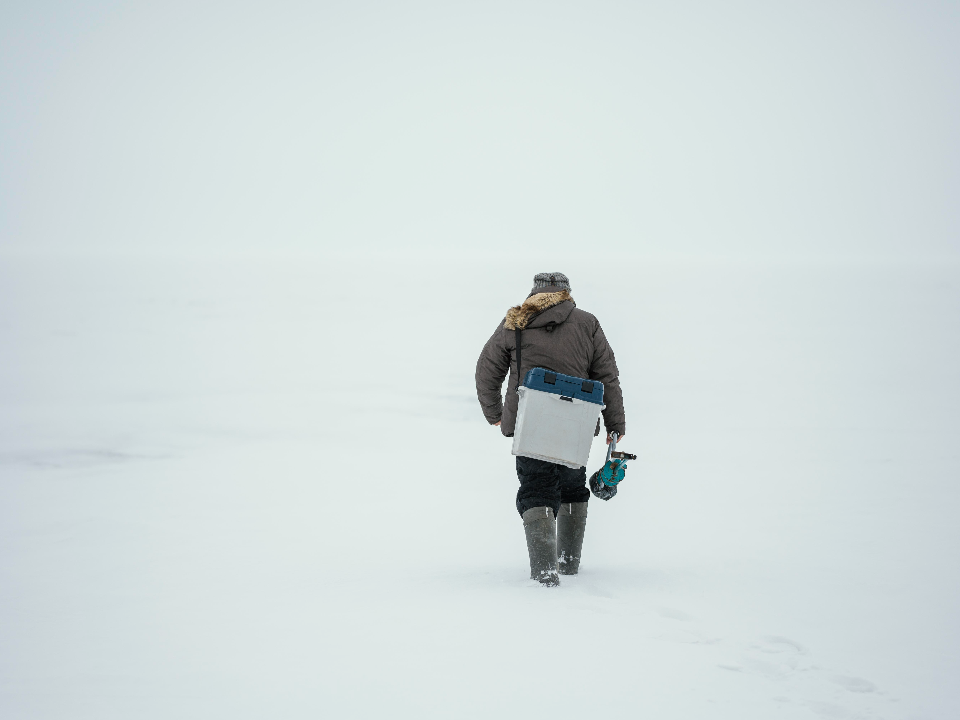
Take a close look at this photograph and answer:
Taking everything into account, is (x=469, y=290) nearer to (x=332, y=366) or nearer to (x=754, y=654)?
(x=332, y=366)

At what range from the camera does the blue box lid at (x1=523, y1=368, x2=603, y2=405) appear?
382cm

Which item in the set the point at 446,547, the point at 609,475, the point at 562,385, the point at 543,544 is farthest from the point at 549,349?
the point at 446,547

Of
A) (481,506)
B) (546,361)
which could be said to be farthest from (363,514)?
(546,361)

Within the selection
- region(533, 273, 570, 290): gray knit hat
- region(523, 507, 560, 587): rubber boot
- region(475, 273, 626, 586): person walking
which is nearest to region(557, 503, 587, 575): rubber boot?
region(475, 273, 626, 586): person walking

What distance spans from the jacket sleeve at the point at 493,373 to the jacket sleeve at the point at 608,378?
0.41 m

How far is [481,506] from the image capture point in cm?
630

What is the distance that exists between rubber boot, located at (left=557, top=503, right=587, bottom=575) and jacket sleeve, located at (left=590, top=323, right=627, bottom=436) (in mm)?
424

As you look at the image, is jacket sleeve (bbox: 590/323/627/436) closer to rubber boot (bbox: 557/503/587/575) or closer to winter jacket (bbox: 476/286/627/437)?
winter jacket (bbox: 476/286/627/437)

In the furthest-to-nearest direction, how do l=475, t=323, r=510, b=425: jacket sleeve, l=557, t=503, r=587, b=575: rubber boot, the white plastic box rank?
l=557, t=503, r=587, b=575: rubber boot
l=475, t=323, r=510, b=425: jacket sleeve
the white plastic box

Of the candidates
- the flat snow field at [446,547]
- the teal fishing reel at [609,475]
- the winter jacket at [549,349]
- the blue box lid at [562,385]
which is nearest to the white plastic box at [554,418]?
the blue box lid at [562,385]

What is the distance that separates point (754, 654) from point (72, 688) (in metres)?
2.34

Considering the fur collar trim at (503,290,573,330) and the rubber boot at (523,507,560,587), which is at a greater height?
the fur collar trim at (503,290,573,330)

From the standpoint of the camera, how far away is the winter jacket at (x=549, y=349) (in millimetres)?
3926

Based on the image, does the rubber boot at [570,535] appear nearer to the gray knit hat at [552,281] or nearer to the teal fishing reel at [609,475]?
the teal fishing reel at [609,475]
